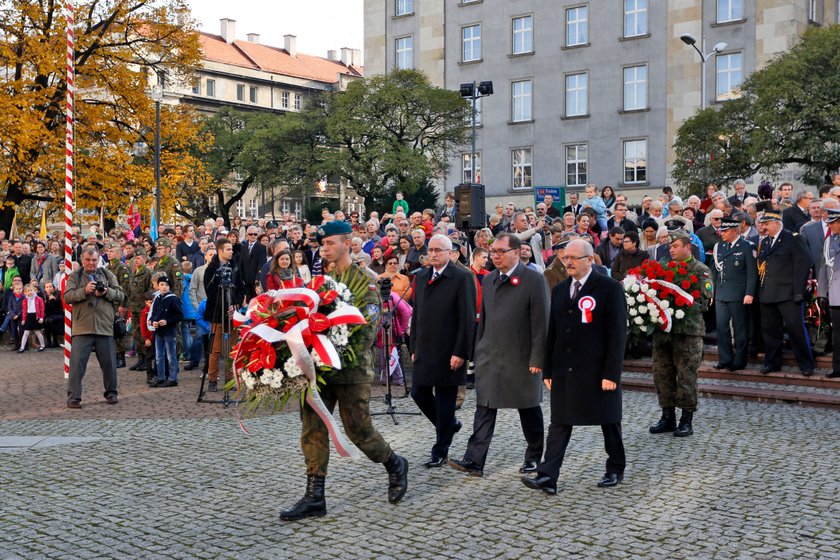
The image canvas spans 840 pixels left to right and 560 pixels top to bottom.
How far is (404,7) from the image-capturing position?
55250 millimetres

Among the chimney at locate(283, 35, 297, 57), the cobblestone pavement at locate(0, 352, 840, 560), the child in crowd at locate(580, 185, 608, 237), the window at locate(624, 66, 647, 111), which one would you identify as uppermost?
the chimney at locate(283, 35, 297, 57)

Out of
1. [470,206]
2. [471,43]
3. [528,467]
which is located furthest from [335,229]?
[471,43]

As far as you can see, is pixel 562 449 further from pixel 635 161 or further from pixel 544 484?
pixel 635 161

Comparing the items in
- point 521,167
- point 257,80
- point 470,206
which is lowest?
point 470,206

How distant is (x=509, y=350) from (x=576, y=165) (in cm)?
4292

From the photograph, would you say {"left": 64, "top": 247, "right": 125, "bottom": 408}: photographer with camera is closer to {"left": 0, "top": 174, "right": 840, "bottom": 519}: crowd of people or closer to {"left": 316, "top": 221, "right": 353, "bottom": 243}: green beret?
{"left": 0, "top": 174, "right": 840, "bottom": 519}: crowd of people

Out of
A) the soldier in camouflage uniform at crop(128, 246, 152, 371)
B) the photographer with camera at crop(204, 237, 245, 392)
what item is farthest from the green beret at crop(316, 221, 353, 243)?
the soldier in camouflage uniform at crop(128, 246, 152, 371)

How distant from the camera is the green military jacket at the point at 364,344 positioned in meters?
6.98

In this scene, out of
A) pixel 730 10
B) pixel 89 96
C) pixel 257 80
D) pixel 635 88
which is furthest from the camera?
pixel 257 80

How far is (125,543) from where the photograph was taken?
6.31 meters

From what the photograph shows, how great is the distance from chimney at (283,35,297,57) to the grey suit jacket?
9249 centimetres

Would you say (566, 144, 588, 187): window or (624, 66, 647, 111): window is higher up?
(624, 66, 647, 111): window

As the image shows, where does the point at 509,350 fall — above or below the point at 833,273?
below

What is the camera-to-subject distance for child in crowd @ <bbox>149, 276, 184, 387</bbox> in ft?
47.0
